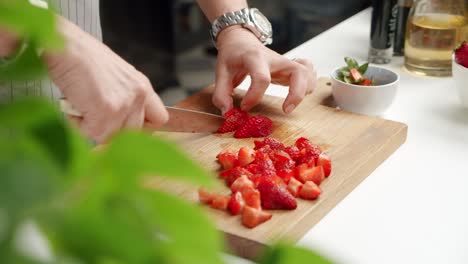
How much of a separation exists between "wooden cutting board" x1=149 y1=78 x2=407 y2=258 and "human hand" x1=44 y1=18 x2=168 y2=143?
13 cm

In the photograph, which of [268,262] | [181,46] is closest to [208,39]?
[181,46]

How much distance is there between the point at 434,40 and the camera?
58.8 inches

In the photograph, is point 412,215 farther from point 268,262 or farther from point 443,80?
point 268,262

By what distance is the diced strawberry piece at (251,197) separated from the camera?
92 centimetres

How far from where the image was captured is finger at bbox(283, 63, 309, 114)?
1250 mm

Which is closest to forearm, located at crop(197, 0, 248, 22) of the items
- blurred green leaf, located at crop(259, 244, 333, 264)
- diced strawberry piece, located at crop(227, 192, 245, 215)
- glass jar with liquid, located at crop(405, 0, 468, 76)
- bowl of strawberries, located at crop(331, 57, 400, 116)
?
bowl of strawberries, located at crop(331, 57, 400, 116)

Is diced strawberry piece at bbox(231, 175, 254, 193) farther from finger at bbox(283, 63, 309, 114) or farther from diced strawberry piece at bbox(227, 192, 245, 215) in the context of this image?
finger at bbox(283, 63, 309, 114)

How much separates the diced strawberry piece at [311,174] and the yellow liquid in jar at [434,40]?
611 millimetres

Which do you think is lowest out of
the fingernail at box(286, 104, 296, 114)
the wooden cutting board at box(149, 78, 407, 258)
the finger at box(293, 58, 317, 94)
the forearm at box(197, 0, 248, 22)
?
the wooden cutting board at box(149, 78, 407, 258)

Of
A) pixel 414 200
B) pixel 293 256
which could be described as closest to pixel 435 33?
pixel 414 200

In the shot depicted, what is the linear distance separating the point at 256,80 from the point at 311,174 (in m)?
0.31

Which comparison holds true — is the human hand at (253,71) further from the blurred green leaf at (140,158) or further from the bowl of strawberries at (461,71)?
the blurred green leaf at (140,158)

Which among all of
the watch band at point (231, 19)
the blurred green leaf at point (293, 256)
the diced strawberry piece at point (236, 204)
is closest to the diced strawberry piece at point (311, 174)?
the diced strawberry piece at point (236, 204)

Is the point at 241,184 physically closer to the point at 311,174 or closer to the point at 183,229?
the point at 311,174
